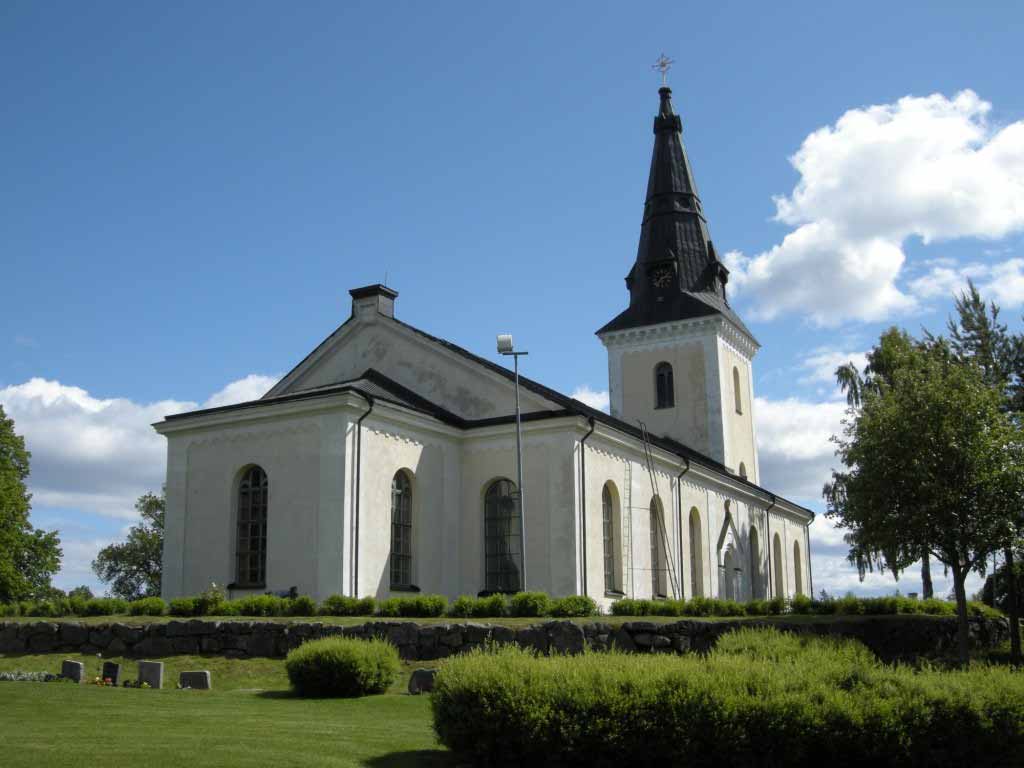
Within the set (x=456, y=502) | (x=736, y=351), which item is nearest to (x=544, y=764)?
(x=456, y=502)

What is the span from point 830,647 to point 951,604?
72.9 feet

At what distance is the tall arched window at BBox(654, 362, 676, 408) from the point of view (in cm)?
4141

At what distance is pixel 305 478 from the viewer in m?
24.3

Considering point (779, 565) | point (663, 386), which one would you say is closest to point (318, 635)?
point (663, 386)

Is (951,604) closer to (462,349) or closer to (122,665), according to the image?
A: (462,349)

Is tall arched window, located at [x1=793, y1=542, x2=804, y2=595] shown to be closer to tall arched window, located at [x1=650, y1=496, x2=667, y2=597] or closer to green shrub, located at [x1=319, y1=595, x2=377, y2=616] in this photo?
tall arched window, located at [x1=650, y1=496, x2=667, y2=597]

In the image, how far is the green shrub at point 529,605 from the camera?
21031 millimetres

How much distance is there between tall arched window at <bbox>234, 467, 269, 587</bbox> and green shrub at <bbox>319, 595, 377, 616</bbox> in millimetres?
4232

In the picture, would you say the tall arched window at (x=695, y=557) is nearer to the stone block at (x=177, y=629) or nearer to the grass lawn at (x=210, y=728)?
the grass lawn at (x=210, y=728)

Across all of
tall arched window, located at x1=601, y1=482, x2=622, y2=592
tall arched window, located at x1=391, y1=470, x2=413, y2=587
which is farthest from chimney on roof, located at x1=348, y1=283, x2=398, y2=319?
tall arched window, located at x1=601, y1=482, x2=622, y2=592

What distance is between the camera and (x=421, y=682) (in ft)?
50.9

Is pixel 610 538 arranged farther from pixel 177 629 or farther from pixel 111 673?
pixel 111 673

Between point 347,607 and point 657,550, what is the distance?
41.8 ft

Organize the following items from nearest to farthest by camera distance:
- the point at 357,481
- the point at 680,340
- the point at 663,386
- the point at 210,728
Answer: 1. the point at 210,728
2. the point at 357,481
3. the point at 680,340
4. the point at 663,386
